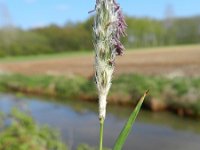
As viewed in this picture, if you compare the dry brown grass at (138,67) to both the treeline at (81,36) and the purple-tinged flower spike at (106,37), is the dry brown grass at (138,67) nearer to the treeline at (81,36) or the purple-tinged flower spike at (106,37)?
the purple-tinged flower spike at (106,37)

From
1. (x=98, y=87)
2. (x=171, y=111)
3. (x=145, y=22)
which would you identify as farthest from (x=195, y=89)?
(x=145, y=22)

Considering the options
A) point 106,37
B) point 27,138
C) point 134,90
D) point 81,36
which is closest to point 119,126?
point 134,90

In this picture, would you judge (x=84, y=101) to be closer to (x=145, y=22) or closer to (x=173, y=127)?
(x=173, y=127)

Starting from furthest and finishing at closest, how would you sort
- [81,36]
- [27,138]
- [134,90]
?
[81,36] → [134,90] → [27,138]

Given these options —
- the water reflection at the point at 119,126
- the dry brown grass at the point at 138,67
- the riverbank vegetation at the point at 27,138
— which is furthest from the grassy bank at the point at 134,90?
the riverbank vegetation at the point at 27,138

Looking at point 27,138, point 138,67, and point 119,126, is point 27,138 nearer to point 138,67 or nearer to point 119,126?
point 119,126

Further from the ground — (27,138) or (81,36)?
(27,138)
